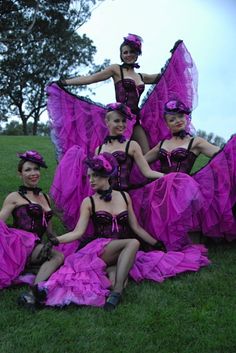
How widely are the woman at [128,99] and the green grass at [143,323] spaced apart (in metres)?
2.32

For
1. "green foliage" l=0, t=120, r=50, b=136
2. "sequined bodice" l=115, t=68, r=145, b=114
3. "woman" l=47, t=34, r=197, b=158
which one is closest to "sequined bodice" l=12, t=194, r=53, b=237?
"woman" l=47, t=34, r=197, b=158

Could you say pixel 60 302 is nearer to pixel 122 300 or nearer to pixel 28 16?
pixel 122 300

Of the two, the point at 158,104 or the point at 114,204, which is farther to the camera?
the point at 158,104

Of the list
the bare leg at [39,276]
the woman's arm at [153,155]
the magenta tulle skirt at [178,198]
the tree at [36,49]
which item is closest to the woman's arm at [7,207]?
the bare leg at [39,276]

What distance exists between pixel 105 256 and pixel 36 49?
1098 inches

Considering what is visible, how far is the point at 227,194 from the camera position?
5.29 m

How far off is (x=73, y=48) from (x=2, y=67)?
6.64 metres

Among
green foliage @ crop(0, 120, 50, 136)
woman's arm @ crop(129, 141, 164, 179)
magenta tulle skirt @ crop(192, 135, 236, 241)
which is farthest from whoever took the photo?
green foliage @ crop(0, 120, 50, 136)

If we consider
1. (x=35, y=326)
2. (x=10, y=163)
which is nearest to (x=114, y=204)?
(x=35, y=326)

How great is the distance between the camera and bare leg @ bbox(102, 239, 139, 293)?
4234 mm

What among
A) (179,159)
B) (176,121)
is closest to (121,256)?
(179,159)

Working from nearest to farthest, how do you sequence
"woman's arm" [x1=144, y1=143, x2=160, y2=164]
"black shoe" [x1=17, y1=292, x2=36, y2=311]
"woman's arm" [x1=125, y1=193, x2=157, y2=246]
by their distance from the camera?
"black shoe" [x1=17, y1=292, x2=36, y2=311] < "woman's arm" [x1=125, y1=193, x2=157, y2=246] < "woman's arm" [x1=144, y1=143, x2=160, y2=164]

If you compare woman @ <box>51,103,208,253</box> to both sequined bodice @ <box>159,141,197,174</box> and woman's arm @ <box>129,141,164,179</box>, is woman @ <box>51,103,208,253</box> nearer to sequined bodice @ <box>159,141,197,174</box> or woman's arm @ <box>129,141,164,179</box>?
woman's arm @ <box>129,141,164,179</box>

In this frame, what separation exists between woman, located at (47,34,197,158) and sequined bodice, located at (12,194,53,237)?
127cm
